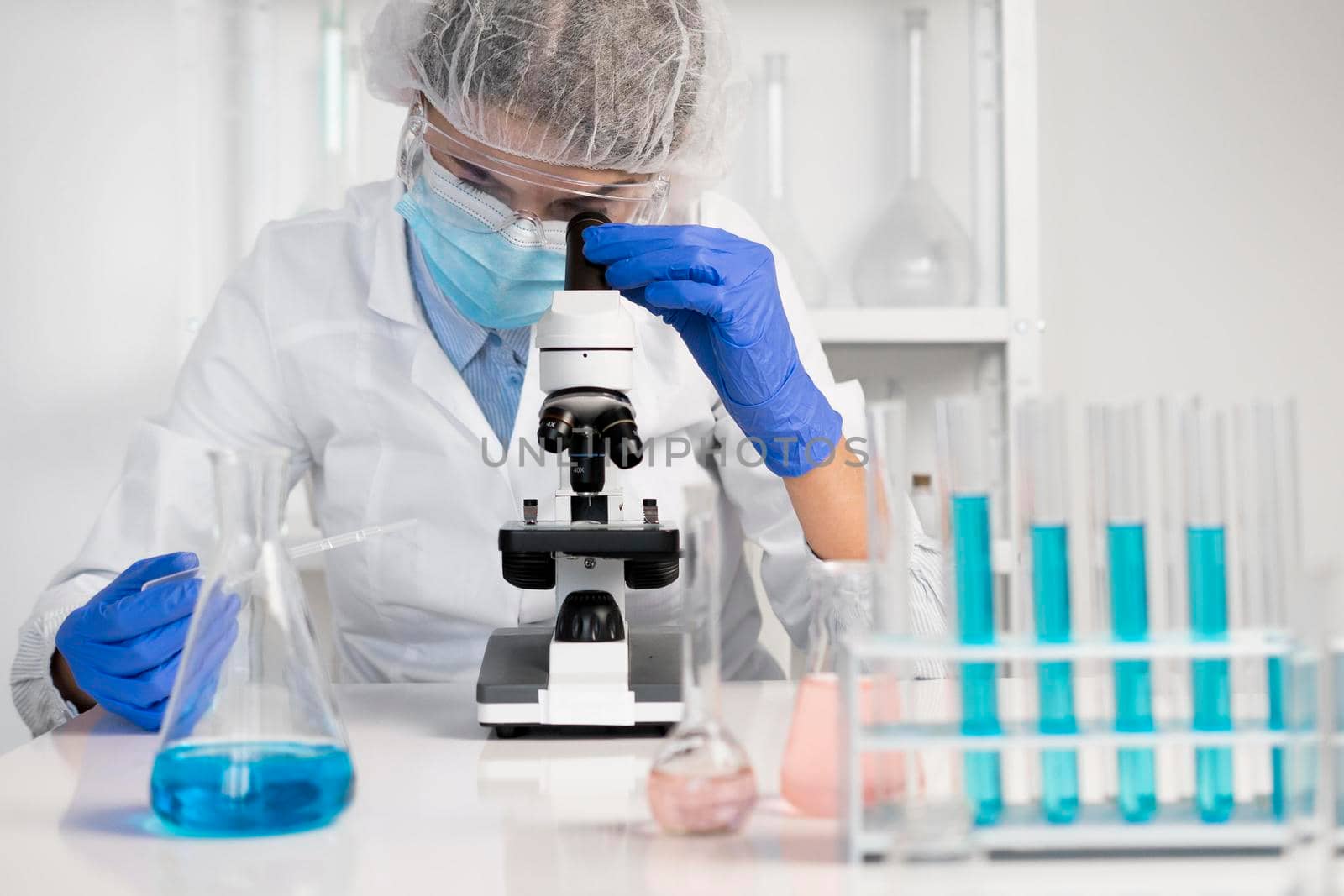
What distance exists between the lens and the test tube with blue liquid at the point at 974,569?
0.65 m

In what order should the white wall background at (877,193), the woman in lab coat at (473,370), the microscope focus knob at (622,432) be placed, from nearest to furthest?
the microscope focus knob at (622,432) < the woman in lab coat at (473,370) < the white wall background at (877,193)

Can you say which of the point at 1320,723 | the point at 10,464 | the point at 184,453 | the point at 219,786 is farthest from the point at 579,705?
the point at 10,464

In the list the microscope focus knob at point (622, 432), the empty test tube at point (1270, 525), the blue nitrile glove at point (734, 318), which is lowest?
the empty test tube at point (1270, 525)

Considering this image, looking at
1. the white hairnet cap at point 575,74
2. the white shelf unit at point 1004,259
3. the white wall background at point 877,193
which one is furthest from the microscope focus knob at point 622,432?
the white wall background at point 877,193

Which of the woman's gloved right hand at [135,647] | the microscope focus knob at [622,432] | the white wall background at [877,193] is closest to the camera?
the microscope focus knob at [622,432]

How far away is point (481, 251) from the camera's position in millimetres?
1376

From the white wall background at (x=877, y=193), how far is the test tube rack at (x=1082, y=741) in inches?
65.8

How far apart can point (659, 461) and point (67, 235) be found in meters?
1.37

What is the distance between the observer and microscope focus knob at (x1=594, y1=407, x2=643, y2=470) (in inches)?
38.6

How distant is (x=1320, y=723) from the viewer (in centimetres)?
60

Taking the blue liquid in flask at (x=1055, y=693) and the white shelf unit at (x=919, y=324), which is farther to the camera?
the white shelf unit at (x=919, y=324)

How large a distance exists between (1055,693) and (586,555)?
470 mm

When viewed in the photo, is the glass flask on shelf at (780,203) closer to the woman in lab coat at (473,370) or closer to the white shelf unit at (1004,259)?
the white shelf unit at (1004,259)

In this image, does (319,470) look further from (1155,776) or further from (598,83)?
(1155,776)
